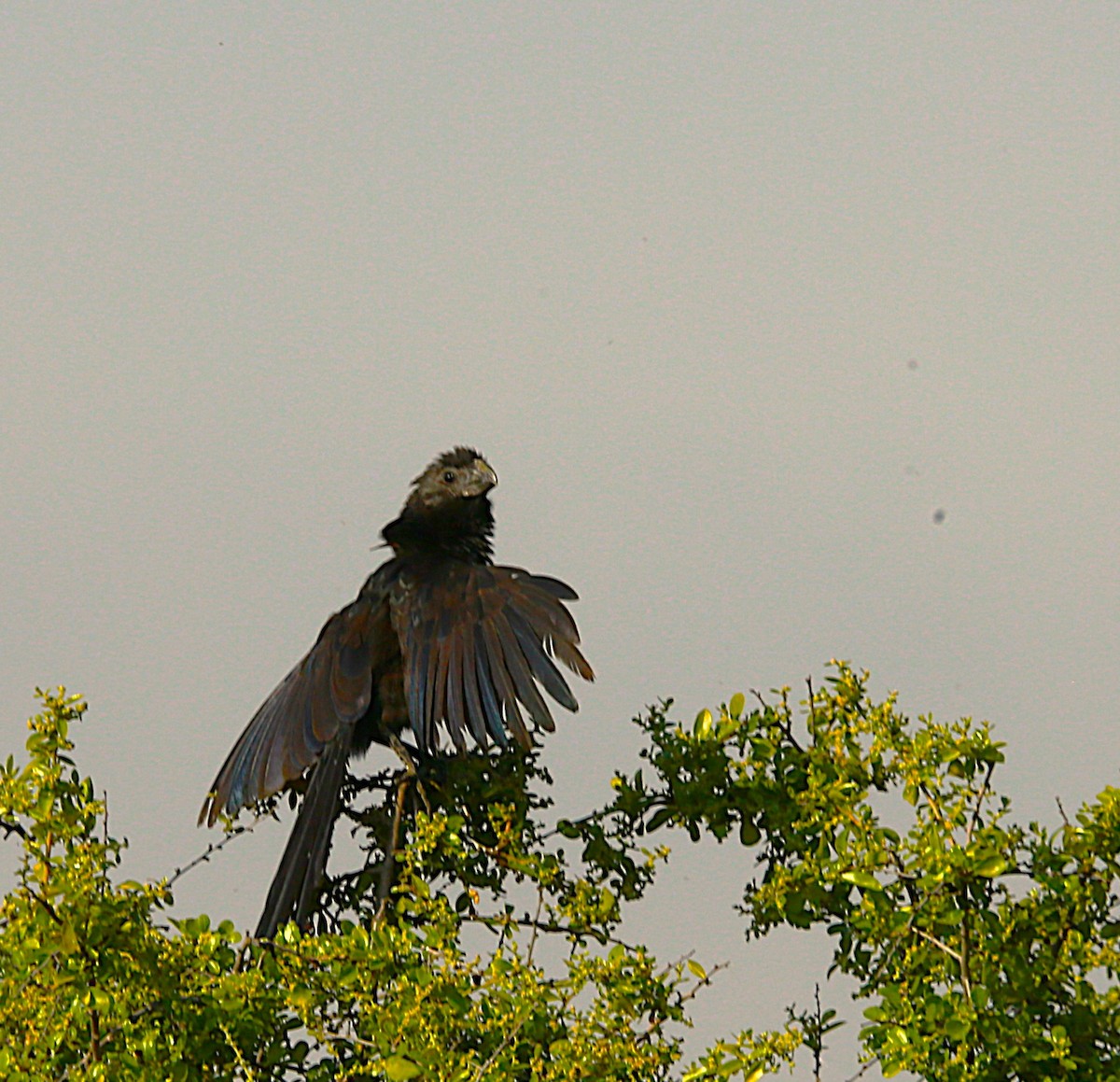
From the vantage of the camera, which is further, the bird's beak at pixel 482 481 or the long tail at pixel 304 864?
the bird's beak at pixel 482 481

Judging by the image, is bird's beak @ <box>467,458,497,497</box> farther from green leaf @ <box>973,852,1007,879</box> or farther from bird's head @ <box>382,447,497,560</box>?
green leaf @ <box>973,852,1007,879</box>

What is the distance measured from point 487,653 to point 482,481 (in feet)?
3.57

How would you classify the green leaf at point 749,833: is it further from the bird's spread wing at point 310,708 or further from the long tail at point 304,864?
the bird's spread wing at point 310,708

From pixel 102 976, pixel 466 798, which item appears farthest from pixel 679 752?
pixel 102 976

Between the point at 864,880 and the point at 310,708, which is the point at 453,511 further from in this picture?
the point at 864,880

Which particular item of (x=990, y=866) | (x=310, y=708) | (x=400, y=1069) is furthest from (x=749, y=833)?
(x=310, y=708)

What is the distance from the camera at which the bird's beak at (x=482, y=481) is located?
183 inches

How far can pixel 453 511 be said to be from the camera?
4.71 meters

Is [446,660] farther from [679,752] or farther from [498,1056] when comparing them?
[498,1056]

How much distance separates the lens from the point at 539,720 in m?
3.48

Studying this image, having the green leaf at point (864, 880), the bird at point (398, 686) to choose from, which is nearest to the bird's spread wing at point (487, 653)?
the bird at point (398, 686)

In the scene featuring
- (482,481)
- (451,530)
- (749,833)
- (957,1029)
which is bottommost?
(957,1029)

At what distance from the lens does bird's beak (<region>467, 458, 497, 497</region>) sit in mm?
4656

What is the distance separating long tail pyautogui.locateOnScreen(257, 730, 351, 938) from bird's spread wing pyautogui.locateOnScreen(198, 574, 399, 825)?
159 millimetres
